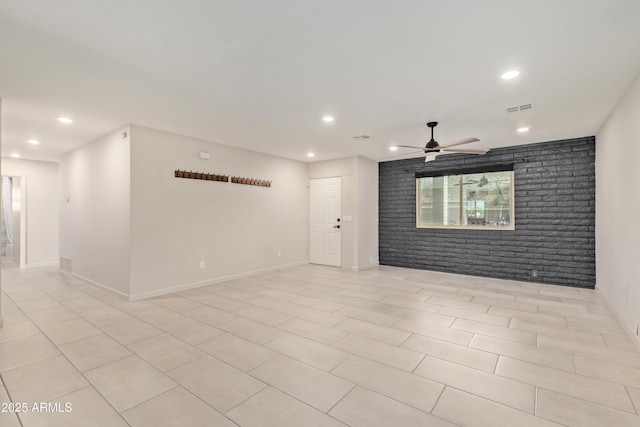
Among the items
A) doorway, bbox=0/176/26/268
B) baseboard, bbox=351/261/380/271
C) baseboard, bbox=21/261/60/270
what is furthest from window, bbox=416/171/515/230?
doorway, bbox=0/176/26/268

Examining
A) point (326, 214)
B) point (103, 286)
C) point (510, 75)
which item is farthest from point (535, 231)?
point (103, 286)

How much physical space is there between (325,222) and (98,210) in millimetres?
4428

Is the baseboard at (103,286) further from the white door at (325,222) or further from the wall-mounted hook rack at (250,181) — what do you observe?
the white door at (325,222)

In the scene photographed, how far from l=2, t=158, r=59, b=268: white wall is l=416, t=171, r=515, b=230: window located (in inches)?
347

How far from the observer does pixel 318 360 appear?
2.51 metres

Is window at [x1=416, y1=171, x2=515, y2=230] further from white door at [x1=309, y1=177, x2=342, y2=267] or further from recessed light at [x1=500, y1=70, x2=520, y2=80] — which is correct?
recessed light at [x1=500, y1=70, x2=520, y2=80]

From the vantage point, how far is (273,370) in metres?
2.35

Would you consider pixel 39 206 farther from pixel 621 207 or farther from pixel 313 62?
pixel 621 207

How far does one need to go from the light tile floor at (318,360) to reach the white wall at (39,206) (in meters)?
3.36

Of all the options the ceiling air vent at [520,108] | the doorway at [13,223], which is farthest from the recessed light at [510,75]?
the doorway at [13,223]

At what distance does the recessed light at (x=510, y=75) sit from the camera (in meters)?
2.70

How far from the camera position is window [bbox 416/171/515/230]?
5.76 meters

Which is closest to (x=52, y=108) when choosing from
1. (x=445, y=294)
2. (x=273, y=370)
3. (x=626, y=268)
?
(x=273, y=370)

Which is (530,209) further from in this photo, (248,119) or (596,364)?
(248,119)
